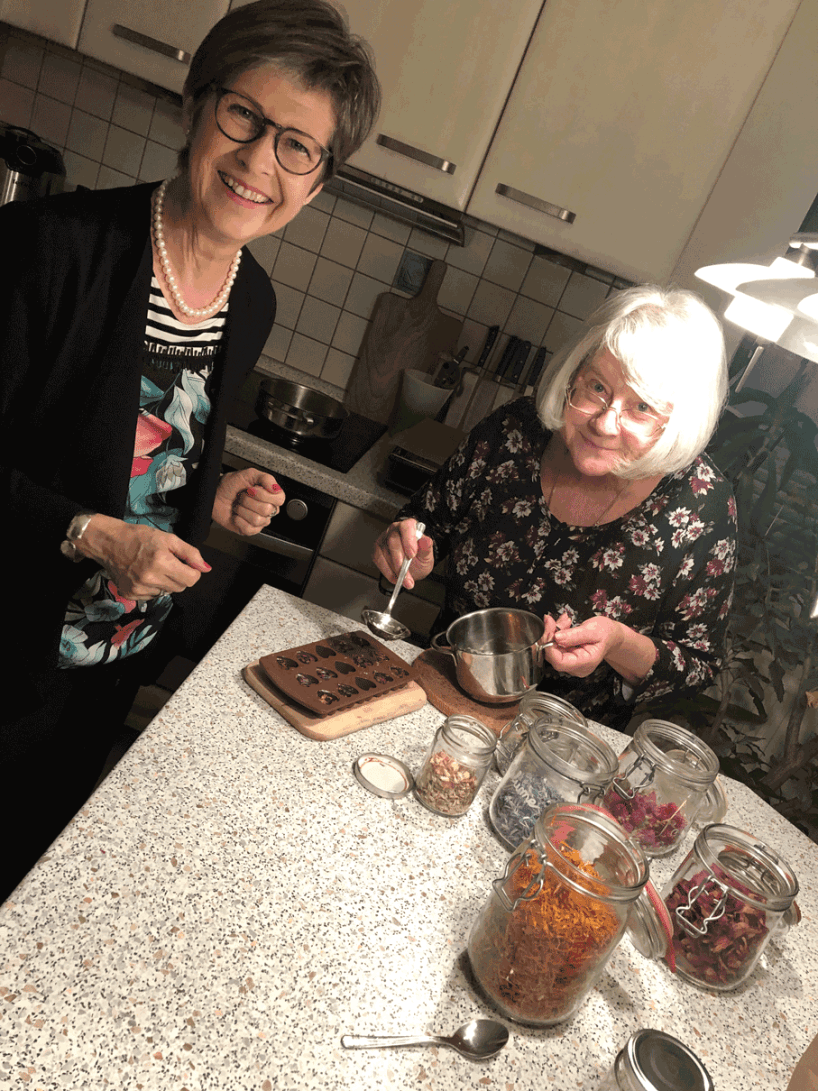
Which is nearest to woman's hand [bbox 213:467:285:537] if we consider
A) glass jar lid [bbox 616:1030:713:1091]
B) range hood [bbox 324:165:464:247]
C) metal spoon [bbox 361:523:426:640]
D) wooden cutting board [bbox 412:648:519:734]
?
metal spoon [bbox 361:523:426:640]

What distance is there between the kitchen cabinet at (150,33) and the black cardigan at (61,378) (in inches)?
43.4

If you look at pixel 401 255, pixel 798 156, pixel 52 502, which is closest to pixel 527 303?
pixel 401 255

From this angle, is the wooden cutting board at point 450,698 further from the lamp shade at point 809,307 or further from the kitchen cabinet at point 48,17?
the kitchen cabinet at point 48,17

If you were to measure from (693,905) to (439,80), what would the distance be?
1.84 m

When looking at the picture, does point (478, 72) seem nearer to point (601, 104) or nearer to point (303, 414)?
point (601, 104)

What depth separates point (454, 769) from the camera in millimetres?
874

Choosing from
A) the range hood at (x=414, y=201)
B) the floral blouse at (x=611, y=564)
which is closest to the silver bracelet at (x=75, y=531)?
the floral blouse at (x=611, y=564)

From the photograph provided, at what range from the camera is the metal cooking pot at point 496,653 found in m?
1.09

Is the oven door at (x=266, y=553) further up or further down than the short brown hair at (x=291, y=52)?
further down

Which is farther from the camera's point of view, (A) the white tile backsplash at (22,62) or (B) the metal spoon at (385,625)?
(A) the white tile backsplash at (22,62)

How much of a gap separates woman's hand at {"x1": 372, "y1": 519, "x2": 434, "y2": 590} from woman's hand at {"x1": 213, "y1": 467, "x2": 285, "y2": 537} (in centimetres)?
23

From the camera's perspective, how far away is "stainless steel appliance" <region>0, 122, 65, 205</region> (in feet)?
6.82

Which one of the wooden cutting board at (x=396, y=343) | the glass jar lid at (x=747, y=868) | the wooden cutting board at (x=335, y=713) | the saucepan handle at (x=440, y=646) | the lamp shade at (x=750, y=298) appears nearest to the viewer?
the glass jar lid at (x=747, y=868)

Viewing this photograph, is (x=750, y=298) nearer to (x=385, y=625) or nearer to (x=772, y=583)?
(x=385, y=625)
